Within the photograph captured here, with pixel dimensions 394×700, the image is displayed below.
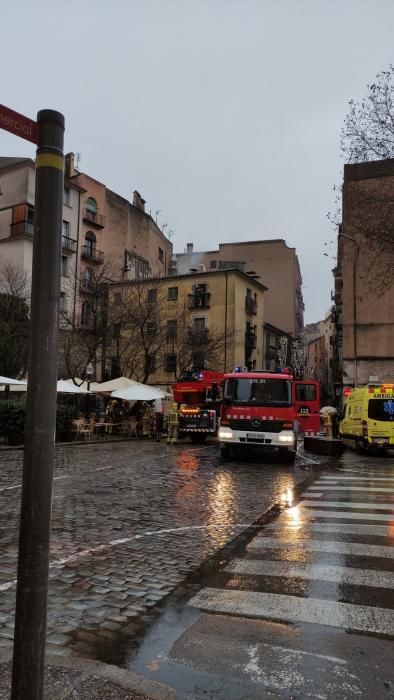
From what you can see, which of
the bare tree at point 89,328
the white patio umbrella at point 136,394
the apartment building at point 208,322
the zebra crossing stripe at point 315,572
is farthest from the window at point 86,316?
the zebra crossing stripe at point 315,572

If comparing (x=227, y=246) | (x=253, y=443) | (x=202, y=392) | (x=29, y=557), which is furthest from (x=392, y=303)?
(x=29, y=557)

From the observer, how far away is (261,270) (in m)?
61.7

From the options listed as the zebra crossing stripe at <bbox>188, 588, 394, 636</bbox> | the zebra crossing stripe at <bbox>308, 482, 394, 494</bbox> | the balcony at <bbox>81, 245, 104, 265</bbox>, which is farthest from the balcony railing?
the zebra crossing stripe at <bbox>188, 588, 394, 636</bbox>

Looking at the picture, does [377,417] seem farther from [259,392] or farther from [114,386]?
[114,386]

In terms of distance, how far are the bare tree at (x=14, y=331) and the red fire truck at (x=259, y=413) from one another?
12.1 meters

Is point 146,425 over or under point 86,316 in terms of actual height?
under

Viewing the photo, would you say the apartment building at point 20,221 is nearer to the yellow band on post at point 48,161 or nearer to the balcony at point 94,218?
the balcony at point 94,218

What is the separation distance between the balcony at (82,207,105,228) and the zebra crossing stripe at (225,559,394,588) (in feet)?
140

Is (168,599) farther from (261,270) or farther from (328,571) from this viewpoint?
(261,270)

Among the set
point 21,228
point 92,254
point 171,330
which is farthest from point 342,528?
point 92,254

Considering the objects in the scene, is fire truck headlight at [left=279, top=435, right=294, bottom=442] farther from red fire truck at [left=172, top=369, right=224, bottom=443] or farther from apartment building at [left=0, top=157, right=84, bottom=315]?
apartment building at [left=0, top=157, right=84, bottom=315]

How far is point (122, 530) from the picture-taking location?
7.57 m

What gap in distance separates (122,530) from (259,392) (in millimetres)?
9734

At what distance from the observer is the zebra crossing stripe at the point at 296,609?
4.34m
